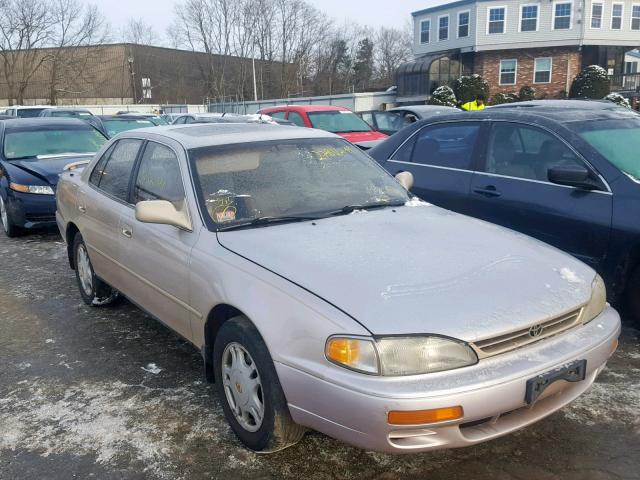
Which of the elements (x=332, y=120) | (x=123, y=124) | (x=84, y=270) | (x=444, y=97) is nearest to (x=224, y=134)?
(x=84, y=270)

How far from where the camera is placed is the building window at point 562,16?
32688 mm

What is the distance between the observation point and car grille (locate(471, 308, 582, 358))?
2.35 metres

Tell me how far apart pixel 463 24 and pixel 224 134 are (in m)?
34.7

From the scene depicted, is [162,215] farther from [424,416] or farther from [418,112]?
[418,112]

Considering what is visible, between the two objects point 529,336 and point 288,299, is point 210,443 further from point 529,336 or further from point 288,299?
point 529,336

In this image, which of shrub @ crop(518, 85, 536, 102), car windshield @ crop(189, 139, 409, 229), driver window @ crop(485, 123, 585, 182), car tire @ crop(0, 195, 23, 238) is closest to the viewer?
car windshield @ crop(189, 139, 409, 229)

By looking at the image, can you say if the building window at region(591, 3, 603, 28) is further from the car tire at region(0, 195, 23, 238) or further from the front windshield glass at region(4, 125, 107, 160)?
the car tire at region(0, 195, 23, 238)

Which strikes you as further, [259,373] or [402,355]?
[259,373]

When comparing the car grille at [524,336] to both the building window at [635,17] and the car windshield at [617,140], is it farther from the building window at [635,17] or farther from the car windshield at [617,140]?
the building window at [635,17]

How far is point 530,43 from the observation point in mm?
33500

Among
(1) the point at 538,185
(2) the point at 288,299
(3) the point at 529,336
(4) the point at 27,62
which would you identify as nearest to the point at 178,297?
(2) the point at 288,299

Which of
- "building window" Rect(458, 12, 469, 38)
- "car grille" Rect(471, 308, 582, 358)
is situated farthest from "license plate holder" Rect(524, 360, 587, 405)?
"building window" Rect(458, 12, 469, 38)

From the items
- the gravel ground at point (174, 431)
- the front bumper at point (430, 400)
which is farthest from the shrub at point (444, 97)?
the front bumper at point (430, 400)

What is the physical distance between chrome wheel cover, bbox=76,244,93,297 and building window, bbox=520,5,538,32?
33.7 m
